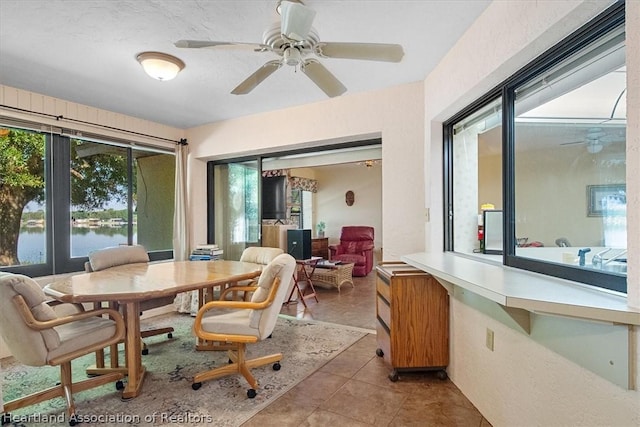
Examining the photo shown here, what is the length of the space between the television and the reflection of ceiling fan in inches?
203

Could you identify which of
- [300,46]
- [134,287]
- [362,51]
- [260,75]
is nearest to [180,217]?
[134,287]

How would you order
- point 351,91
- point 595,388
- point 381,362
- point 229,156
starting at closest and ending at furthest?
point 595,388
point 381,362
point 351,91
point 229,156

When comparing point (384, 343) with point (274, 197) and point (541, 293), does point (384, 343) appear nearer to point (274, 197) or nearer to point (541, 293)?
point (541, 293)

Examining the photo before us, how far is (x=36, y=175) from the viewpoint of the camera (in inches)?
132

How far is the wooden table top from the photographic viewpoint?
6.83 ft

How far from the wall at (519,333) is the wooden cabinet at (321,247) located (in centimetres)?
526

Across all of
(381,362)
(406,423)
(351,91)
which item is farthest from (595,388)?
(351,91)

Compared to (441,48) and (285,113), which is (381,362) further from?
(285,113)

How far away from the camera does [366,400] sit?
2104mm

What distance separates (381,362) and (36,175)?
3.85 metres

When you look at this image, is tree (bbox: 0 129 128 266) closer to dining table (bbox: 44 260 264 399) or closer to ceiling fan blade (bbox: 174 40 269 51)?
dining table (bbox: 44 260 264 399)

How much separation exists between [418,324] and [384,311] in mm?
300

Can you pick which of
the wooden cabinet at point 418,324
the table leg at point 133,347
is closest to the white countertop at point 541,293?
the wooden cabinet at point 418,324

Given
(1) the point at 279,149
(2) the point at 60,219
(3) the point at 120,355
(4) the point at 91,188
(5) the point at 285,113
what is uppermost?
(5) the point at 285,113
